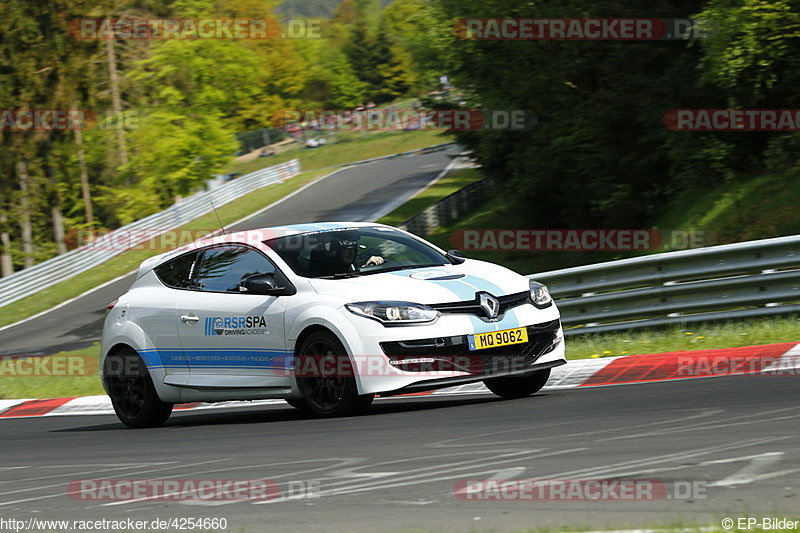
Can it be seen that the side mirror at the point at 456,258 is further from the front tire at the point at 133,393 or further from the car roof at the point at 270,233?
the front tire at the point at 133,393

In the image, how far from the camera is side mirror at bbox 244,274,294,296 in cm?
909

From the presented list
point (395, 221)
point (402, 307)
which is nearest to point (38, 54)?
point (395, 221)

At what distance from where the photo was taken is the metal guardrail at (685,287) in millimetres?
11898

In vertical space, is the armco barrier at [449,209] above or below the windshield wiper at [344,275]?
below

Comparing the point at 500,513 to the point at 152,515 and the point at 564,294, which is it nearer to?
the point at 152,515

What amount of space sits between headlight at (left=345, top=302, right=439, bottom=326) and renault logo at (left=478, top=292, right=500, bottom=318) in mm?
386

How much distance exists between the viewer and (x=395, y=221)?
4206 cm

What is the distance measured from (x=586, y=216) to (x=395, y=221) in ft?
41.0

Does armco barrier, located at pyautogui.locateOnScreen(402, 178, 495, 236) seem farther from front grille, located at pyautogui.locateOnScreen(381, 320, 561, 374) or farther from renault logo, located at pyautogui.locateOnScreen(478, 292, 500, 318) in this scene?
front grille, located at pyautogui.locateOnScreen(381, 320, 561, 374)

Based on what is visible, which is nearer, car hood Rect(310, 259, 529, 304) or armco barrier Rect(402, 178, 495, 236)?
car hood Rect(310, 259, 529, 304)

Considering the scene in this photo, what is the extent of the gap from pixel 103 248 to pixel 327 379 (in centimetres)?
3381

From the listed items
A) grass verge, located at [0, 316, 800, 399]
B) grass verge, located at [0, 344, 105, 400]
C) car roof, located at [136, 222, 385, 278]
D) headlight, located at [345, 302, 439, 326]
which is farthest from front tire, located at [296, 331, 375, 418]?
grass verge, located at [0, 344, 105, 400]

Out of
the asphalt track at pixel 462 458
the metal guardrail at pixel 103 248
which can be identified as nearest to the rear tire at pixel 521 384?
the asphalt track at pixel 462 458

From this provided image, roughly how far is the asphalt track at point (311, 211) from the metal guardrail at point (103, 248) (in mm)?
2589
